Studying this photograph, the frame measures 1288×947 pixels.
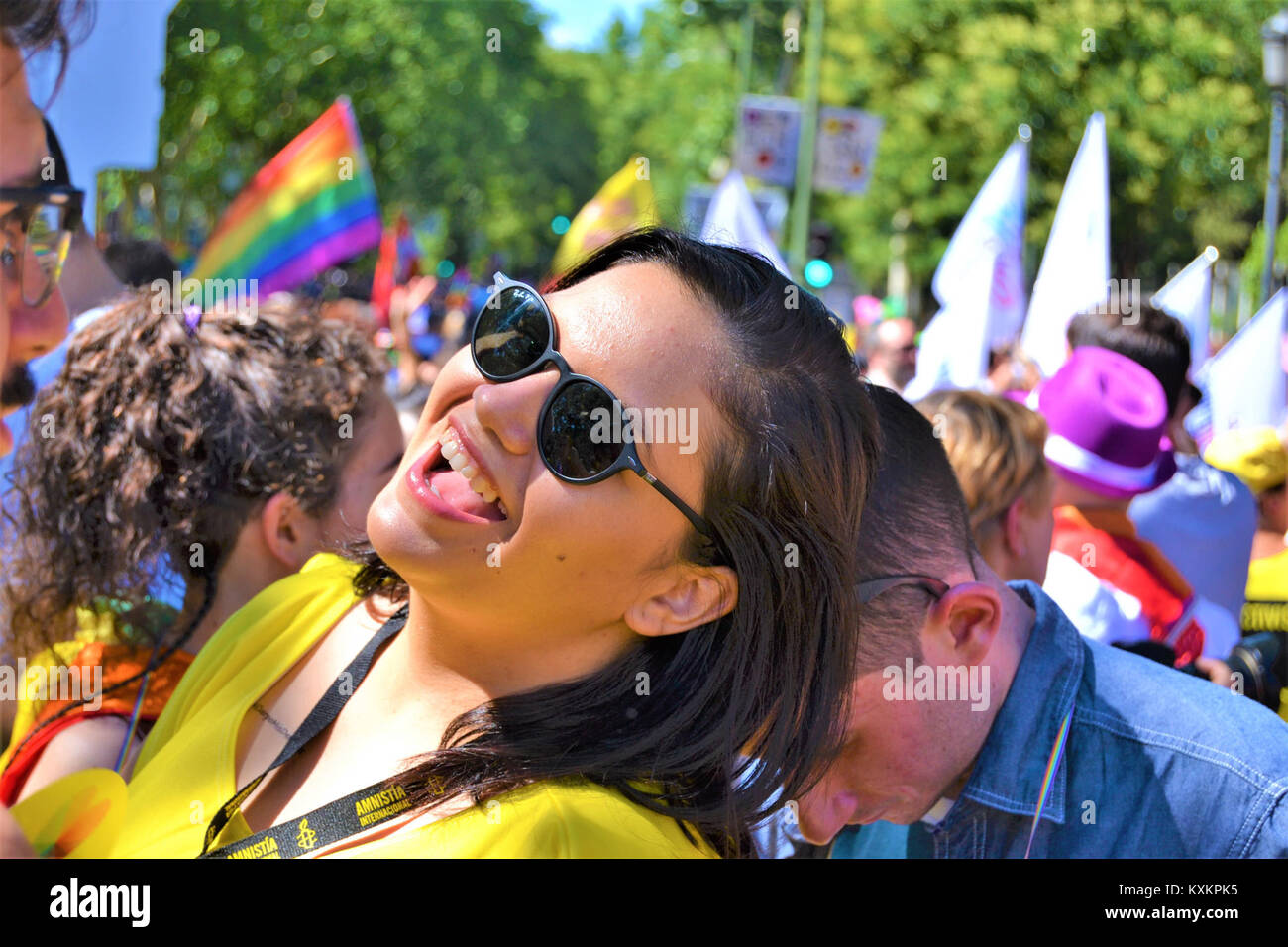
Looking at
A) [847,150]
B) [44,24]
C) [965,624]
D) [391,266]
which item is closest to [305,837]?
[965,624]

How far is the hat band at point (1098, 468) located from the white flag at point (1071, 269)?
2534mm

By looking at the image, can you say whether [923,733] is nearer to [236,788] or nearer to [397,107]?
[236,788]

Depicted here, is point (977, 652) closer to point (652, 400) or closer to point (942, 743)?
point (942, 743)

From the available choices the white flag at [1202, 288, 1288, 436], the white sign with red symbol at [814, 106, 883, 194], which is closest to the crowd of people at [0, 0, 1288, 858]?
the white flag at [1202, 288, 1288, 436]

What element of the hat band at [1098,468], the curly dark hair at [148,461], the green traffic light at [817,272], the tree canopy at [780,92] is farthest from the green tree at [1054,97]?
the curly dark hair at [148,461]

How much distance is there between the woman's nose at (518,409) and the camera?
1535 millimetres

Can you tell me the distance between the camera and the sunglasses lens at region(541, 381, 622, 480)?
4.94 ft

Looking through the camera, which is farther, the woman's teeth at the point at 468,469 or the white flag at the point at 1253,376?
the white flag at the point at 1253,376

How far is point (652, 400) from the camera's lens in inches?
60.5

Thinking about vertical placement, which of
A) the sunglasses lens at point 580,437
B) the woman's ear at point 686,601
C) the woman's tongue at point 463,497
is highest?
the sunglasses lens at point 580,437

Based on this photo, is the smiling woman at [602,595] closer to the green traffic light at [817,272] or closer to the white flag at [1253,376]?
the white flag at [1253,376]

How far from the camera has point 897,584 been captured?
6.24ft
